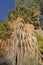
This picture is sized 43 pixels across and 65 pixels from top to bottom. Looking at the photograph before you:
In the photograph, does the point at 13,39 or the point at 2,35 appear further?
the point at 2,35

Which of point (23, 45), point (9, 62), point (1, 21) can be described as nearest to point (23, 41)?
point (23, 45)

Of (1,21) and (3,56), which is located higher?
(1,21)

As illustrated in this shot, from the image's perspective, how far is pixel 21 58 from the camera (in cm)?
2416

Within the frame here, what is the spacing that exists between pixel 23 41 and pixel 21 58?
1612 millimetres

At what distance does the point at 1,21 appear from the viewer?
30.4m

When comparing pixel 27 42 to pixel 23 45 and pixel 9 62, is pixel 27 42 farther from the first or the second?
pixel 9 62

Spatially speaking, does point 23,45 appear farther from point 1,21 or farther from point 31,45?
point 1,21

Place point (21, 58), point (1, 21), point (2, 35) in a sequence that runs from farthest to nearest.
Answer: point (1, 21) → point (2, 35) → point (21, 58)

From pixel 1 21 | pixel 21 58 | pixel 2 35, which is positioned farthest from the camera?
pixel 1 21

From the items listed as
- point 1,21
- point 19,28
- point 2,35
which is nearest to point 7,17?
point 1,21

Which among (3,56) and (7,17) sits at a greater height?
(7,17)

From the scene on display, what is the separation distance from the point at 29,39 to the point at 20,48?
1.45 meters

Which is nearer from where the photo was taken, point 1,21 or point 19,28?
point 19,28

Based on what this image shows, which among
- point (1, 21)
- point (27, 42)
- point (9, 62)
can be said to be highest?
point (1, 21)
